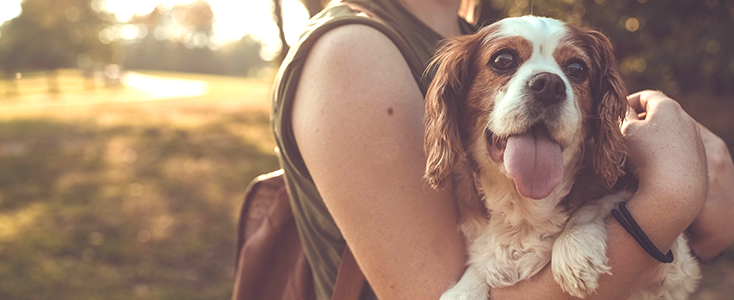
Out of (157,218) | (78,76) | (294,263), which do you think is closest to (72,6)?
(78,76)

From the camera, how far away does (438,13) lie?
86.5 inches

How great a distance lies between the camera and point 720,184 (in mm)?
1812

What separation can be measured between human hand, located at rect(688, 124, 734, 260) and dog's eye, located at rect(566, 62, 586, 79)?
525 millimetres

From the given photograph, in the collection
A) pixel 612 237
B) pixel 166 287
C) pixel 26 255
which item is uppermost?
pixel 612 237

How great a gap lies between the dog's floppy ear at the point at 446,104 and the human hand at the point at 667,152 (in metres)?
0.57

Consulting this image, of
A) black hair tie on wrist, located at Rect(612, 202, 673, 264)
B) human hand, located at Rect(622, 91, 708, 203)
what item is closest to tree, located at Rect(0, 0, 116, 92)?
human hand, located at Rect(622, 91, 708, 203)

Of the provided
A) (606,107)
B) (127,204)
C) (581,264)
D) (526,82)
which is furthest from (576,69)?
(127,204)

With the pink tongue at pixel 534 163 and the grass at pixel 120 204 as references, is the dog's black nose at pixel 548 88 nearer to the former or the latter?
the pink tongue at pixel 534 163

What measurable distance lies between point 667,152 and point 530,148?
0.39m

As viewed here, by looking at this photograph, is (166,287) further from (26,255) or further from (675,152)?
(675,152)

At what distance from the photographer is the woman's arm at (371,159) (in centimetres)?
163

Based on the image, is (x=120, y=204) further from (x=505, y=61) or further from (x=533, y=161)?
(x=533, y=161)

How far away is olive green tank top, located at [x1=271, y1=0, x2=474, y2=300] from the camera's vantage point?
5.64 ft

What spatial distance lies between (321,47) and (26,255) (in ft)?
21.2
